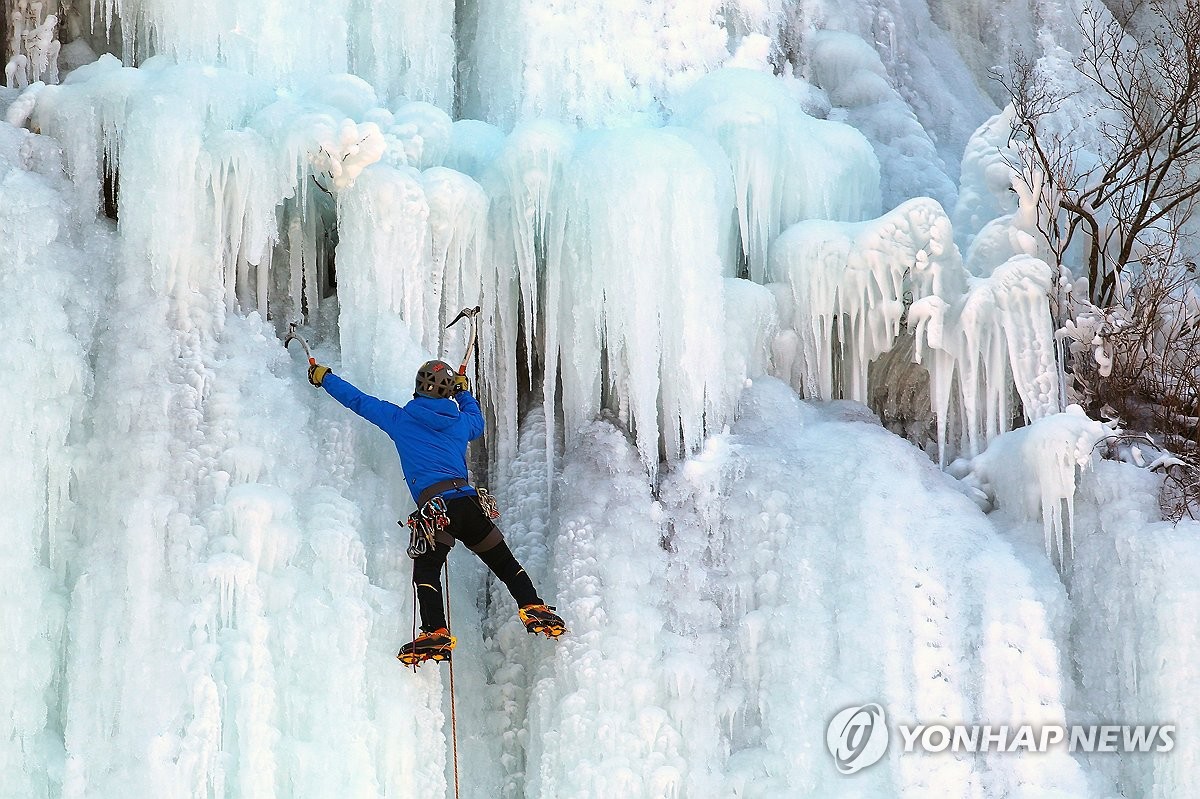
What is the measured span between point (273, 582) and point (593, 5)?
4.07 meters

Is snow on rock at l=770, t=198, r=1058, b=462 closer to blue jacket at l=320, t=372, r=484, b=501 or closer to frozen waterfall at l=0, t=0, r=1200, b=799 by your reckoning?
frozen waterfall at l=0, t=0, r=1200, b=799

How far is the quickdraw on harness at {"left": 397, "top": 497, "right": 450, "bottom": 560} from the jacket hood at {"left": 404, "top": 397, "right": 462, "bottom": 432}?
1.10ft

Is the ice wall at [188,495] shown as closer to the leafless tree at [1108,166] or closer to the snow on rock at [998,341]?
the snow on rock at [998,341]

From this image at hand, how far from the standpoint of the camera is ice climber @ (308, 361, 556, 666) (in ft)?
22.3

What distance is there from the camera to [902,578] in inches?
290

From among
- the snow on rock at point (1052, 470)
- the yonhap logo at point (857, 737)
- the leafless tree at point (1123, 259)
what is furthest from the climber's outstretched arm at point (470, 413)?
the leafless tree at point (1123, 259)

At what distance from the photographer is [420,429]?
22.7 ft

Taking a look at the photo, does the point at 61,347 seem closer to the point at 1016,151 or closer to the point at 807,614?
the point at 807,614

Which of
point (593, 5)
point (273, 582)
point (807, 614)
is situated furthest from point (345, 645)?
point (593, 5)

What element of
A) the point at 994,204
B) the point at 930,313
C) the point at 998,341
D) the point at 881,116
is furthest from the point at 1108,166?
the point at 930,313

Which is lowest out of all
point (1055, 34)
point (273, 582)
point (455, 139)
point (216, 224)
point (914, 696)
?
point (914, 696)

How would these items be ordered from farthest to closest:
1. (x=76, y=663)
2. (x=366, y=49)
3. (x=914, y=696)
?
(x=366, y=49), (x=914, y=696), (x=76, y=663)

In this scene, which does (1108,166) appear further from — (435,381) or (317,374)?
(317,374)

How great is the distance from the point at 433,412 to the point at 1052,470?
9.79 feet
